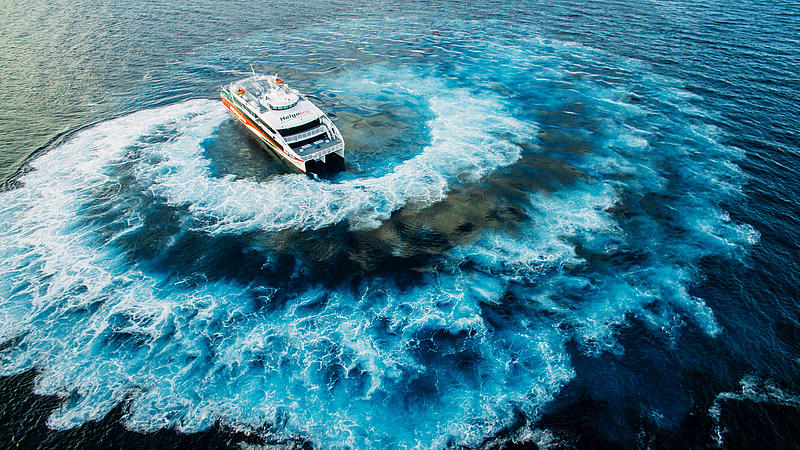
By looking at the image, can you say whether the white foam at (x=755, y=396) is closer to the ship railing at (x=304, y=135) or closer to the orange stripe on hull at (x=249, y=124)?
the orange stripe on hull at (x=249, y=124)

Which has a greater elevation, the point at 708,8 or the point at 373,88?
the point at 708,8

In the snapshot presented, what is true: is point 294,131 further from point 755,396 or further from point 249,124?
point 755,396

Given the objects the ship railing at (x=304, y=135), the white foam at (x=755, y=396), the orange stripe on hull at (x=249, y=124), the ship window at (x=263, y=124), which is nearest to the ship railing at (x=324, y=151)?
the orange stripe on hull at (x=249, y=124)

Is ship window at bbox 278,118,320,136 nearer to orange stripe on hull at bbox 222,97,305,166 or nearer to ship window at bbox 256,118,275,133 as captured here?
ship window at bbox 256,118,275,133

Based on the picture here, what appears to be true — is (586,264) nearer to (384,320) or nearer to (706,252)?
(706,252)

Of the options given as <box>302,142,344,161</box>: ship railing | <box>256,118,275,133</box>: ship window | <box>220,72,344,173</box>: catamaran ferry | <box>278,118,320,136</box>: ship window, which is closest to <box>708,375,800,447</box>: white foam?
<box>220,72,344,173</box>: catamaran ferry

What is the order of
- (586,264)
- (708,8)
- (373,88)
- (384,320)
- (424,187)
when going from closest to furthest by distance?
(384,320) → (586,264) → (424,187) → (373,88) → (708,8)

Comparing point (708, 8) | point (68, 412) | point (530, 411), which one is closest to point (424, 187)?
point (530, 411)
